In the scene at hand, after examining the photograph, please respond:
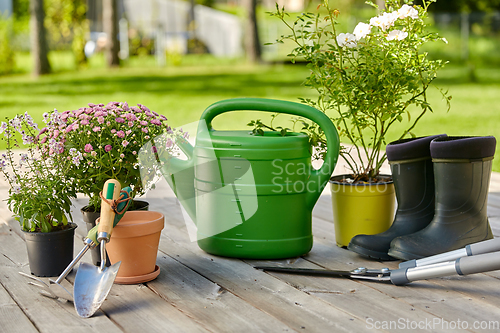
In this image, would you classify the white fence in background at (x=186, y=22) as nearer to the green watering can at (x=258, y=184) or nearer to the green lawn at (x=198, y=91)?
the green lawn at (x=198, y=91)

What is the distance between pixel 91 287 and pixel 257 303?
49cm

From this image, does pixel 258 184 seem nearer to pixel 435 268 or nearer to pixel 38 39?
pixel 435 268

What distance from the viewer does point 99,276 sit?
166 centimetres

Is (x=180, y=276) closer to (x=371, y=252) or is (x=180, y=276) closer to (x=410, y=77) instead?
(x=371, y=252)

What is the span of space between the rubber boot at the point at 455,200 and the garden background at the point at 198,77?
191cm

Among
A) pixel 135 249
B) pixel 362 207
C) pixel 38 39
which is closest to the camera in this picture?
pixel 135 249

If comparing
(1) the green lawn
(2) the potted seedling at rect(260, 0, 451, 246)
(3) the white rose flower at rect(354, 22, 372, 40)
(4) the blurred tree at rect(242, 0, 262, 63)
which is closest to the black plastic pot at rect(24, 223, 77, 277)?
(2) the potted seedling at rect(260, 0, 451, 246)

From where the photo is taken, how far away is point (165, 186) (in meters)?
3.31

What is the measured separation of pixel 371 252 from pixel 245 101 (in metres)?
0.71

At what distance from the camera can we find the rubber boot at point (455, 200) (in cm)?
187

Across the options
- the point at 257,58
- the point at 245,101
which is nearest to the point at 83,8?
the point at 257,58

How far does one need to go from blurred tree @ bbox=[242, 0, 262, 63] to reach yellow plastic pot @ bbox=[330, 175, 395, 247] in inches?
376

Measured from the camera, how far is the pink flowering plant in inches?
72.9

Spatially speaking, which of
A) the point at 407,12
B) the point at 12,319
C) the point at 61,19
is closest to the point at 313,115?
the point at 407,12
